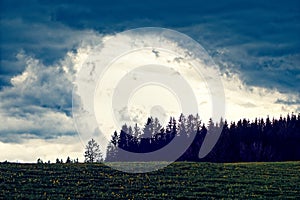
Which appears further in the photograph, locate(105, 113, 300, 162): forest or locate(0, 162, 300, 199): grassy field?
locate(105, 113, 300, 162): forest

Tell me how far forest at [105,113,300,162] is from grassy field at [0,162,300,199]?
8245 centimetres

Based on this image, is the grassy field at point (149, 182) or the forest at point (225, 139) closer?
the grassy field at point (149, 182)

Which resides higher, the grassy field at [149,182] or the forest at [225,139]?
the forest at [225,139]

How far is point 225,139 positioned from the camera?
15412 cm

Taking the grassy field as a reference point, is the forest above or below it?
above

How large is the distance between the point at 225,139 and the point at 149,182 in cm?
10119

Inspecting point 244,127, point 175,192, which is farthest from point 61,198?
point 244,127

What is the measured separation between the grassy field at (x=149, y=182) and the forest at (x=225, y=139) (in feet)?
270

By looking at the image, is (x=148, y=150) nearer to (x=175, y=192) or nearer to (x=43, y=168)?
(x=43, y=168)

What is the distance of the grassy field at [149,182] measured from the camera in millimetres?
49594

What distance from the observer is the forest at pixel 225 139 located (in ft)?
492

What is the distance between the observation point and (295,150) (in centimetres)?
15300

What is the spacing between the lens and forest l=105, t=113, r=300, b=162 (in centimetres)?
14988

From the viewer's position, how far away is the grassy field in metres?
49.6
